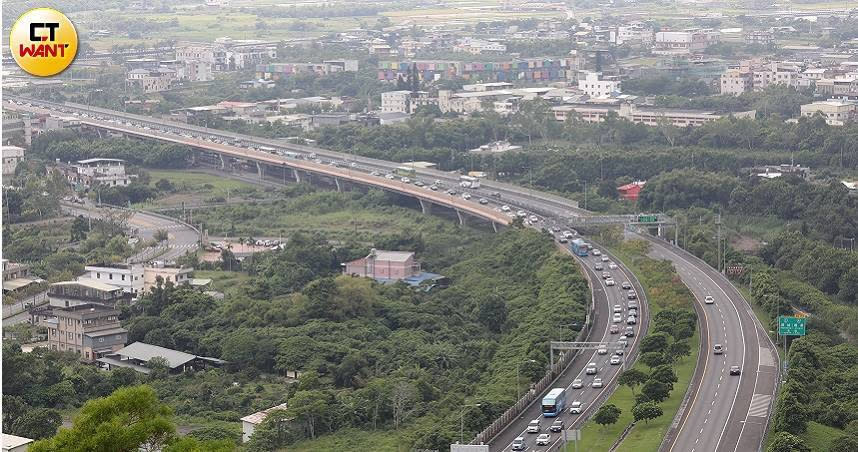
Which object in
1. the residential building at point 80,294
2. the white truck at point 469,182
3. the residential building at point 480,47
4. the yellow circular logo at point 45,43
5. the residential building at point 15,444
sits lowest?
the white truck at point 469,182

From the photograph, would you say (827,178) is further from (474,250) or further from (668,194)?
(474,250)

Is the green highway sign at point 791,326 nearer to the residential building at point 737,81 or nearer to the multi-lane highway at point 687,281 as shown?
the multi-lane highway at point 687,281

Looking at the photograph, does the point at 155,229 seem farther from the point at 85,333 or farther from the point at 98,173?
the point at 85,333

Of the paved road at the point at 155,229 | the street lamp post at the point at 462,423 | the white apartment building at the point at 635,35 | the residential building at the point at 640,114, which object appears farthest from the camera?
the white apartment building at the point at 635,35

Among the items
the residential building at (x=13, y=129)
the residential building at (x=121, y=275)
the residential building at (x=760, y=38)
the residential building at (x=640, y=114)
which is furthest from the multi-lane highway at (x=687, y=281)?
the residential building at (x=760, y=38)

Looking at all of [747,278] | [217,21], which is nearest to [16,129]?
[747,278]

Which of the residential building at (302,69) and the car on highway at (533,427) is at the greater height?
the car on highway at (533,427)
